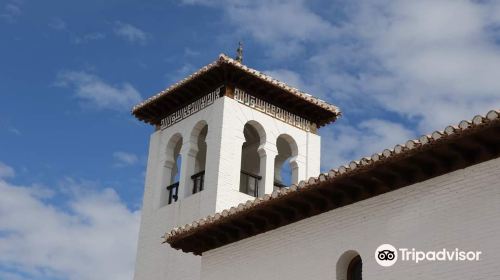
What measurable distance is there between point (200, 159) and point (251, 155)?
118 centimetres

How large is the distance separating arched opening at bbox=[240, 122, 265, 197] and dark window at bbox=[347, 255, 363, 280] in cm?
683

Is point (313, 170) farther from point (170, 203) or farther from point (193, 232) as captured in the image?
point (193, 232)

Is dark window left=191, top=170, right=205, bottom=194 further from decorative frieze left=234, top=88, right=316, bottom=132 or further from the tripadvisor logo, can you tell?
the tripadvisor logo

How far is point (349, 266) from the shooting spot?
31.4 ft

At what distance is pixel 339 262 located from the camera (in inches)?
373

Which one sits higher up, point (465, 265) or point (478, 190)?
point (478, 190)

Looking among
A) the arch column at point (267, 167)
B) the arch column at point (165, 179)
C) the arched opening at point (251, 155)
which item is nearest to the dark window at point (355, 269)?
the arch column at point (267, 167)

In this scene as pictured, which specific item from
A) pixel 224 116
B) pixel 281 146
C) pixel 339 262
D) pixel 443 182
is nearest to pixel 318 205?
pixel 339 262

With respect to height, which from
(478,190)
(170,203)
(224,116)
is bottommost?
(478,190)

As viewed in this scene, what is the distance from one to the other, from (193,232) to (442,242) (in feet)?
13.7

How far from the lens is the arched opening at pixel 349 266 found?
31.0 ft

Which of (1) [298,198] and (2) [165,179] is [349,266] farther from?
(2) [165,179]

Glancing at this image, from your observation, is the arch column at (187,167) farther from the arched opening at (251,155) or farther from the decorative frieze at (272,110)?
the decorative frieze at (272,110)

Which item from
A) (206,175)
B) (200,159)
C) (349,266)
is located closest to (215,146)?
(206,175)
